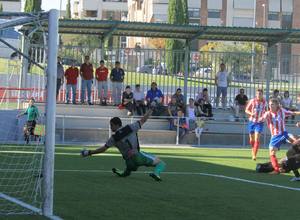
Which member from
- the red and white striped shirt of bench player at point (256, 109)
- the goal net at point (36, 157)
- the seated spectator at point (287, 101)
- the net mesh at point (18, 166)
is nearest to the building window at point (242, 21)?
the seated spectator at point (287, 101)

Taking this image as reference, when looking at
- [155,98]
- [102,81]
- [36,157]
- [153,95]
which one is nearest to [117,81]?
[102,81]

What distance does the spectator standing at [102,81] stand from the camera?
31.0 m

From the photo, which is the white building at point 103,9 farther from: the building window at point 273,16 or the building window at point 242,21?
the building window at point 273,16

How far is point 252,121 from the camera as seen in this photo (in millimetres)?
21688

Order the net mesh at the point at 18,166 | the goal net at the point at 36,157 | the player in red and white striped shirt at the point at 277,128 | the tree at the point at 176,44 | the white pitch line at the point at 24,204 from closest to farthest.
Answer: the white pitch line at the point at 24,204 < the goal net at the point at 36,157 < the net mesh at the point at 18,166 < the player in red and white striped shirt at the point at 277,128 < the tree at the point at 176,44

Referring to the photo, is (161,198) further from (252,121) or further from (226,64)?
(226,64)

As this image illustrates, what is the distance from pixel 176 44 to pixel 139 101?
2061 centimetres

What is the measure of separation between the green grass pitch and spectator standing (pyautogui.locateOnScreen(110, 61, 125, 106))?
43.4 ft

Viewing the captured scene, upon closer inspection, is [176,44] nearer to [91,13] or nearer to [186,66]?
[186,66]

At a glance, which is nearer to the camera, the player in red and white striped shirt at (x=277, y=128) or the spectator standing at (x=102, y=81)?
the player in red and white striped shirt at (x=277, y=128)

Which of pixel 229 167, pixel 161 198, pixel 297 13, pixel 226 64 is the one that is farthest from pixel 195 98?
pixel 297 13

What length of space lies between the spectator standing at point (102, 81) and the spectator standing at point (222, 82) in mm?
5037

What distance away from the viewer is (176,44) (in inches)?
1999

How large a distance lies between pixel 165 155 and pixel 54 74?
43.0 feet
